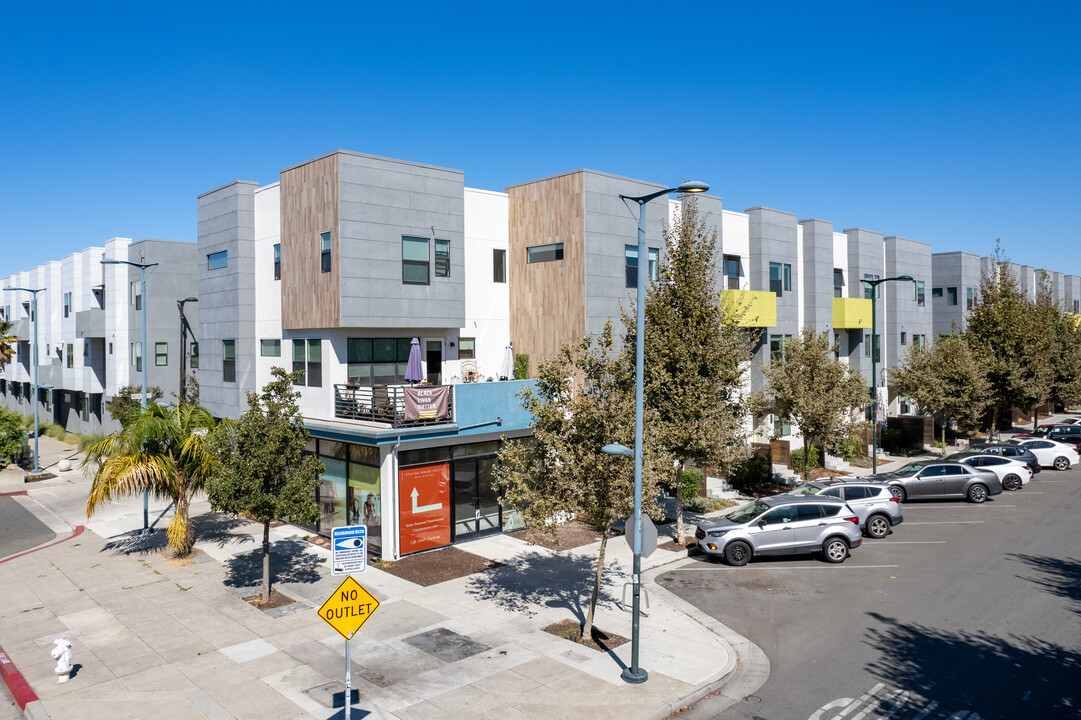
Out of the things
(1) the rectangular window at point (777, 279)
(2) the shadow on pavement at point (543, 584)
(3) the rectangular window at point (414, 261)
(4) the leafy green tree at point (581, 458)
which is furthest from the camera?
(1) the rectangular window at point (777, 279)

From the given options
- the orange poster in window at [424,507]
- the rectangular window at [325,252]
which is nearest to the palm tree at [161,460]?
the orange poster in window at [424,507]

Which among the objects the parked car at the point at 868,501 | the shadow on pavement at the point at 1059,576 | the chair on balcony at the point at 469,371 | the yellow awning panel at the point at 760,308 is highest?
the yellow awning panel at the point at 760,308

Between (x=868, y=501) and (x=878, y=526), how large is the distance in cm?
82

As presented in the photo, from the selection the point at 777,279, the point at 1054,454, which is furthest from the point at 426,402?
the point at 1054,454

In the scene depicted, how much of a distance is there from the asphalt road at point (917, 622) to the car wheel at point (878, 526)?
0.40 metres

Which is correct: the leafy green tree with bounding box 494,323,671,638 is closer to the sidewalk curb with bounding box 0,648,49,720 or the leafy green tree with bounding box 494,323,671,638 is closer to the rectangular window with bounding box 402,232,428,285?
the sidewalk curb with bounding box 0,648,49,720

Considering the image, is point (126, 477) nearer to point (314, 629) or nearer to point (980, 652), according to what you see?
point (314, 629)

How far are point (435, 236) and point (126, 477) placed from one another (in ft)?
36.8

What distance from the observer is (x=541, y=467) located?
Answer: 1488 centimetres

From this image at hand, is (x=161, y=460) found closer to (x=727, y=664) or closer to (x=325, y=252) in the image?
(x=325, y=252)

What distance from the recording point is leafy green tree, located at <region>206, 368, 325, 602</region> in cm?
1638

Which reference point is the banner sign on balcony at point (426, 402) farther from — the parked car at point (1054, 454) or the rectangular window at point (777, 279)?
the parked car at point (1054, 454)

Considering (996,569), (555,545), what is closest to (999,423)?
(996,569)

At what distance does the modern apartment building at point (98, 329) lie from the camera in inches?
1464
